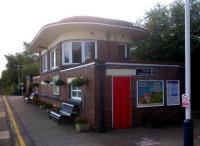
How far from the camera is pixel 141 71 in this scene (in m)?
14.6

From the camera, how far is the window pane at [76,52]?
64.1ft

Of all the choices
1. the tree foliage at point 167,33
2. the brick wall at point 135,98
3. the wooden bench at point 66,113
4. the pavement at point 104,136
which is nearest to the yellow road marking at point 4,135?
the pavement at point 104,136

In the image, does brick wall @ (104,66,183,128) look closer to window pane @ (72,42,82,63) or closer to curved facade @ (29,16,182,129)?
curved facade @ (29,16,182,129)

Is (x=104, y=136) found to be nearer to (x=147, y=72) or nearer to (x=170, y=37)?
(x=147, y=72)

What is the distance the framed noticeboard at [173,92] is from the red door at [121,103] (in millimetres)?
2363

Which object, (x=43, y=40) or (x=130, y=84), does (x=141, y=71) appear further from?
(x=43, y=40)

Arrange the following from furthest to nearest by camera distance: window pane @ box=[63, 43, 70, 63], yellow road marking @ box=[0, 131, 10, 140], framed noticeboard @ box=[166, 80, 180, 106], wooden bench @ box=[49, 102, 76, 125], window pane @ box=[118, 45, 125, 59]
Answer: window pane @ box=[118, 45, 125, 59], window pane @ box=[63, 43, 70, 63], framed noticeboard @ box=[166, 80, 180, 106], wooden bench @ box=[49, 102, 76, 125], yellow road marking @ box=[0, 131, 10, 140]

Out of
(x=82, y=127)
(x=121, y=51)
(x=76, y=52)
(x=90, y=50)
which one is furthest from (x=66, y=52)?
(x=82, y=127)

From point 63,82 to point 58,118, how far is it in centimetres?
384

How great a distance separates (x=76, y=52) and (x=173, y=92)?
21.5ft

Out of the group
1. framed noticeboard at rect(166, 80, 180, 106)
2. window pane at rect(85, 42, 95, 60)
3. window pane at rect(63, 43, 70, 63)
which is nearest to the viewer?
framed noticeboard at rect(166, 80, 180, 106)

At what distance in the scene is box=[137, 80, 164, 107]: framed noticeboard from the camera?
47.9ft

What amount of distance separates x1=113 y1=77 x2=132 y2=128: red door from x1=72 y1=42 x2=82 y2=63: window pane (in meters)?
5.94

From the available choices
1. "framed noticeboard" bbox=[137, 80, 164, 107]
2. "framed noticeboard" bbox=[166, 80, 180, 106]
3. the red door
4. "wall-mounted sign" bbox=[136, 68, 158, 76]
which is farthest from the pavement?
"wall-mounted sign" bbox=[136, 68, 158, 76]
